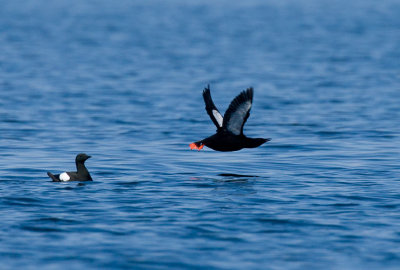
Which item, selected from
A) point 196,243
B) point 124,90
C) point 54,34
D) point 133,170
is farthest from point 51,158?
point 54,34

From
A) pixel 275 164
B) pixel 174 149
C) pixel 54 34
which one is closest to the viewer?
pixel 275 164

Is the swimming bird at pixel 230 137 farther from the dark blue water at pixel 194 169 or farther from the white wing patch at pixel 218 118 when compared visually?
the dark blue water at pixel 194 169

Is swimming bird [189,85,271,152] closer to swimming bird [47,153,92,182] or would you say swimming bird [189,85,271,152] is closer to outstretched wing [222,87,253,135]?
outstretched wing [222,87,253,135]

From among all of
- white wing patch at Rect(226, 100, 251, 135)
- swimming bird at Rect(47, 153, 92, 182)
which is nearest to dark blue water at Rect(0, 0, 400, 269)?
swimming bird at Rect(47, 153, 92, 182)

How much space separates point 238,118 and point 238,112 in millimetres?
255

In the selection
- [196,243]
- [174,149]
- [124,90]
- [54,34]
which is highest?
[54,34]

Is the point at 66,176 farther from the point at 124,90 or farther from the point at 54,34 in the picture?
the point at 54,34

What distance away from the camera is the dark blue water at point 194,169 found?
12430mm

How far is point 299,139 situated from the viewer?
81.3 ft

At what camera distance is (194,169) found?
19750 mm

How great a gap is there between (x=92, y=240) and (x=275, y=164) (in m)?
8.64

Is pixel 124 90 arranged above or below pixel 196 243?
above

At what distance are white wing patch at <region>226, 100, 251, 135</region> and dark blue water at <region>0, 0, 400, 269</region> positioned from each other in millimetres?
1100

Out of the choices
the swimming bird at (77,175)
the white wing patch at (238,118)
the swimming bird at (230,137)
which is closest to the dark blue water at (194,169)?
the swimming bird at (77,175)
